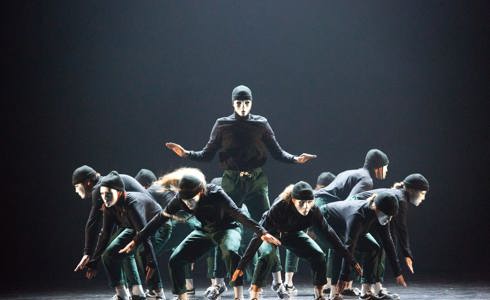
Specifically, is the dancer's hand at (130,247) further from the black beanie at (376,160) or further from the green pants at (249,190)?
the black beanie at (376,160)

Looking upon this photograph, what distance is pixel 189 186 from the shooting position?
5934 millimetres

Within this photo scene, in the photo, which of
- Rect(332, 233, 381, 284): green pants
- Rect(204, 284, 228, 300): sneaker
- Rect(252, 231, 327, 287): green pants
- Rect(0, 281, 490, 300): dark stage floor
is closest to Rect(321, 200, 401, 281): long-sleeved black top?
Rect(332, 233, 381, 284): green pants

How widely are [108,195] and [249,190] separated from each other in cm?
128

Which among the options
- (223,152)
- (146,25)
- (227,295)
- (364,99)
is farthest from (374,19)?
(227,295)

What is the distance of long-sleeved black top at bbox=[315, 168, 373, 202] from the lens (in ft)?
23.6

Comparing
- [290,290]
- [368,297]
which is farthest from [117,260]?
[368,297]

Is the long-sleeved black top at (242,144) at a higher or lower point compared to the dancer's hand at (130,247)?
higher

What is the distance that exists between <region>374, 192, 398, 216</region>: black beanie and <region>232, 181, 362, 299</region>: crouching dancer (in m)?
0.43

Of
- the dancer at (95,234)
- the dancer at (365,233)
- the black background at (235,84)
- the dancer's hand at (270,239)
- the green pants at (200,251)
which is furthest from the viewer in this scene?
the black background at (235,84)

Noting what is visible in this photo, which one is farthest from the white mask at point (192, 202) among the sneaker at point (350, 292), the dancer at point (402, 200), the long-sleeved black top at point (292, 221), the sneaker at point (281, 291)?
the sneaker at point (350, 292)

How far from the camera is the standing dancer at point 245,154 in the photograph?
679 cm

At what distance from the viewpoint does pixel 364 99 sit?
9.22 m

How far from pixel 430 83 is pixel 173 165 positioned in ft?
10.6

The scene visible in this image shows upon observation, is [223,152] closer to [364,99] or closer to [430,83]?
[364,99]
